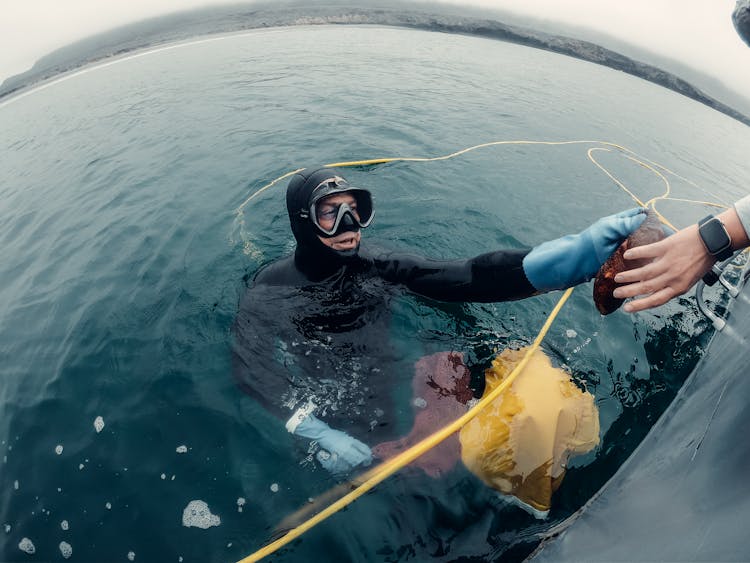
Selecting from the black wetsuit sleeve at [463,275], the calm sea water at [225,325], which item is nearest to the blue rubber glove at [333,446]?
the calm sea water at [225,325]

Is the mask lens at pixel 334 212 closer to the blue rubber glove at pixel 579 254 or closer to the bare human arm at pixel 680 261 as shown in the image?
the blue rubber glove at pixel 579 254

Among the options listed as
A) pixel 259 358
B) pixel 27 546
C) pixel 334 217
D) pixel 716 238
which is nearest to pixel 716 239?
pixel 716 238

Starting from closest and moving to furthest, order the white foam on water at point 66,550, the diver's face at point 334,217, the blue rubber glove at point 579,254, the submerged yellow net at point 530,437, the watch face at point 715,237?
1. the watch face at point 715,237
2. the blue rubber glove at point 579,254
3. the submerged yellow net at point 530,437
4. the white foam on water at point 66,550
5. the diver's face at point 334,217

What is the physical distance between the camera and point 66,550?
2.52m

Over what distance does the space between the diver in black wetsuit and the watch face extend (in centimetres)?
90

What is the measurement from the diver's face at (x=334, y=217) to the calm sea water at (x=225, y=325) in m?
1.20

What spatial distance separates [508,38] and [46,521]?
252 ft

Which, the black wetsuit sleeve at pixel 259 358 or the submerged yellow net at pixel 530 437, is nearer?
the submerged yellow net at pixel 530 437

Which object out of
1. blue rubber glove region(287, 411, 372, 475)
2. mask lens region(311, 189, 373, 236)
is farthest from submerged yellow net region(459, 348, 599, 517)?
mask lens region(311, 189, 373, 236)

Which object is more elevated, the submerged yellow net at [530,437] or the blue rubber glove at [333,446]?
the submerged yellow net at [530,437]

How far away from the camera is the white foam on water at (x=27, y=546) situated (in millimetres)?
2549

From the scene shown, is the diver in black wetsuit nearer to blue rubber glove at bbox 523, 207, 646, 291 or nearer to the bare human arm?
blue rubber glove at bbox 523, 207, 646, 291

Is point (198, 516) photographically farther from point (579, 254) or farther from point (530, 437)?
point (579, 254)

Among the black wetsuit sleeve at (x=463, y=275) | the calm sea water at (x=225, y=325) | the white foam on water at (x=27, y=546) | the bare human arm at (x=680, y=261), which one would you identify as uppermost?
the bare human arm at (x=680, y=261)
